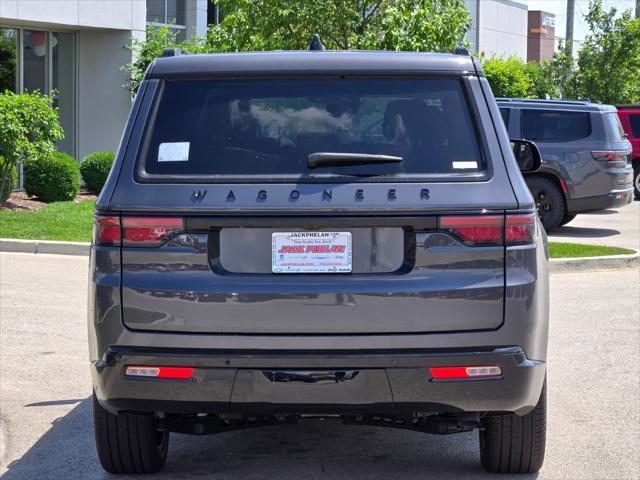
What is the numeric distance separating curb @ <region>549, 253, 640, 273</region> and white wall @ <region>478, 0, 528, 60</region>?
184 ft

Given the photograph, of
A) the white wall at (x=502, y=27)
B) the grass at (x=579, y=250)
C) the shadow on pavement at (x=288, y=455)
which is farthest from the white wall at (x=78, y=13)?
the white wall at (x=502, y=27)

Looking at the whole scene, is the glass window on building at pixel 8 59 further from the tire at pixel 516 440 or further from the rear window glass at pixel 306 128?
the tire at pixel 516 440

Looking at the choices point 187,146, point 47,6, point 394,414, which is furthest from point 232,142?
point 47,6

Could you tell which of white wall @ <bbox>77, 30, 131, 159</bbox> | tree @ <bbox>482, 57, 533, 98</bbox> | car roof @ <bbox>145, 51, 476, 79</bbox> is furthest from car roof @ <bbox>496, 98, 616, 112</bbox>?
tree @ <bbox>482, 57, 533, 98</bbox>

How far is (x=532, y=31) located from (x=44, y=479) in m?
88.7

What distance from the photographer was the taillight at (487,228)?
14.8ft

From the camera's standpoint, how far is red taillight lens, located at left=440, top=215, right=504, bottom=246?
450 cm

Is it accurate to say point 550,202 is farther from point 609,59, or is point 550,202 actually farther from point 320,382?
point 609,59

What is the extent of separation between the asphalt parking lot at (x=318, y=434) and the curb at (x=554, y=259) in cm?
368

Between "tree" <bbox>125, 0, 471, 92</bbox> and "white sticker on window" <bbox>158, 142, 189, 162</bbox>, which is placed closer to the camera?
"white sticker on window" <bbox>158, 142, 189, 162</bbox>

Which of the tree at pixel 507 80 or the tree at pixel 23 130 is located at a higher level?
the tree at pixel 507 80

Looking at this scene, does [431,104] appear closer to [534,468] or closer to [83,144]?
[534,468]

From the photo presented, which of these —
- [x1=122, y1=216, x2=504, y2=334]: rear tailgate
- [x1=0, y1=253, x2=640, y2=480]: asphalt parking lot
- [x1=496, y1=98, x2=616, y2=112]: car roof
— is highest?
[x1=496, y1=98, x2=616, y2=112]: car roof

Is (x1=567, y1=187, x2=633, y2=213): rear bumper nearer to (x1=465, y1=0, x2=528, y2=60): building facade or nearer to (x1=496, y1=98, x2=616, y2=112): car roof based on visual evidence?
(x1=496, y1=98, x2=616, y2=112): car roof
